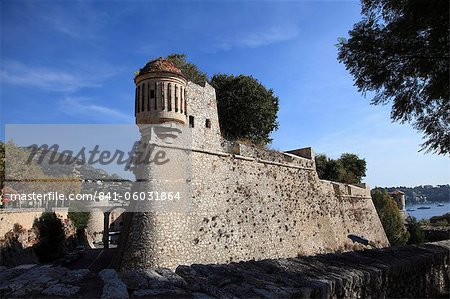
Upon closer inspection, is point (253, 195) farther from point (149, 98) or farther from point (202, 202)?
point (149, 98)

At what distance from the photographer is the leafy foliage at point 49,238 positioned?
22828mm

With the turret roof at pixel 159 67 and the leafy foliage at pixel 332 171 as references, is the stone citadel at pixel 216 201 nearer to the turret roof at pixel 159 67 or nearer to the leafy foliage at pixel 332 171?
the turret roof at pixel 159 67

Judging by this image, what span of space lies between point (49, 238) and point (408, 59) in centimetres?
2485

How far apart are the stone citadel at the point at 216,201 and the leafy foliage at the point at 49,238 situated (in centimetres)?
1357

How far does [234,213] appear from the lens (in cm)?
1468

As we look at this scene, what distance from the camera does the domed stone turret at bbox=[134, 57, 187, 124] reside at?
1238 cm

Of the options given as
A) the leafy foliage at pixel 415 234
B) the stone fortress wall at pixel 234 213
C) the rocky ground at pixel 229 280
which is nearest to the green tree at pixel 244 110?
the stone fortress wall at pixel 234 213

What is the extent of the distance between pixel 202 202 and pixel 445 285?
855 cm

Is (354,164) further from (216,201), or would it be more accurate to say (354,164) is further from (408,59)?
(408,59)

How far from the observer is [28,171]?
33.7 metres

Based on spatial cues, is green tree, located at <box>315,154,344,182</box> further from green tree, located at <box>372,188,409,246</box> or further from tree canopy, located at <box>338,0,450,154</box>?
tree canopy, located at <box>338,0,450,154</box>

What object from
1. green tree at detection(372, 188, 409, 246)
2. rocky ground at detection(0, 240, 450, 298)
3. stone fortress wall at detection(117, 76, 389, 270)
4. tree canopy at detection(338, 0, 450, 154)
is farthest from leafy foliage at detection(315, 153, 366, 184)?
rocky ground at detection(0, 240, 450, 298)

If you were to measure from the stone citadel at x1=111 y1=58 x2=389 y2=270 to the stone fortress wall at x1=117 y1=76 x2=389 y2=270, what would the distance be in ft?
0.13

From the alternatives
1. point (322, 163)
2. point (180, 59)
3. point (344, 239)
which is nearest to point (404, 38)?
point (344, 239)
